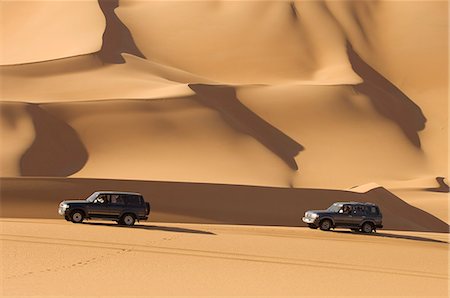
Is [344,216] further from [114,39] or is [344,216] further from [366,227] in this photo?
[114,39]

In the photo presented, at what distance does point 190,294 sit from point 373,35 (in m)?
79.1

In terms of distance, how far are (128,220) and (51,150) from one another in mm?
27802

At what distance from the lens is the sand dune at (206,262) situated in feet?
54.1

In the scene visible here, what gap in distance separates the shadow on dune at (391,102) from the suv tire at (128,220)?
46.0 m

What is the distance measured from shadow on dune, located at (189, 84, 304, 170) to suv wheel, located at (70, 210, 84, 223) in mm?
34409

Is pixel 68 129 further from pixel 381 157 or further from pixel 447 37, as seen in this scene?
pixel 447 37

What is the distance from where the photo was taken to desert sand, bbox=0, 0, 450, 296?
20141mm

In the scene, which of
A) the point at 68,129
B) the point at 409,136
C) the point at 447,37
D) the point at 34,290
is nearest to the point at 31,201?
the point at 34,290

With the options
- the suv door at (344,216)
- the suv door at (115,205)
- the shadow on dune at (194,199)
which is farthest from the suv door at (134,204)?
the suv door at (344,216)

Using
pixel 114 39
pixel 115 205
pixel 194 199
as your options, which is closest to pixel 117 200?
pixel 115 205

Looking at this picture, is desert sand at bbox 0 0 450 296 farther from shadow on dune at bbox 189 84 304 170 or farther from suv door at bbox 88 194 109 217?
suv door at bbox 88 194 109 217

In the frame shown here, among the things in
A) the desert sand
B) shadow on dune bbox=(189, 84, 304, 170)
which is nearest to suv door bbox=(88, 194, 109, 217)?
the desert sand

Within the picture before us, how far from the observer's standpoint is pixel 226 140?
59750 mm

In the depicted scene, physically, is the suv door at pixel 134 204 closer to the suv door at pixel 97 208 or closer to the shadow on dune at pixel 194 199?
the suv door at pixel 97 208
